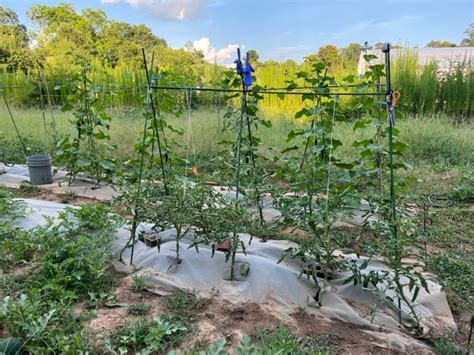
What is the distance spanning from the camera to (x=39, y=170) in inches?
157

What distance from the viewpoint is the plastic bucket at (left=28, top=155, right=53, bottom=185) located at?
156 inches

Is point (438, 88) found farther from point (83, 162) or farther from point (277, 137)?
point (83, 162)

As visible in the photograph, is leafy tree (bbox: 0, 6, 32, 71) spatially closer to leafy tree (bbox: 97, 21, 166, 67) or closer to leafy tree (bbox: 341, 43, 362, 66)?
leafy tree (bbox: 97, 21, 166, 67)

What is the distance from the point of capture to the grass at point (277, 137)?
524 centimetres

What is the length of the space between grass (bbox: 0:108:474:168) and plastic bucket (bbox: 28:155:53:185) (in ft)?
3.87

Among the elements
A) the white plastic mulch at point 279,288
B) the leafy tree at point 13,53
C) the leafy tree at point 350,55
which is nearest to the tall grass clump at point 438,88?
the leafy tree at point 350,55

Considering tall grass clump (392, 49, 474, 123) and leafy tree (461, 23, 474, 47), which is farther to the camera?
leafy tree (461, 23, 474, 47)

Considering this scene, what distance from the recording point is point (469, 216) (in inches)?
133

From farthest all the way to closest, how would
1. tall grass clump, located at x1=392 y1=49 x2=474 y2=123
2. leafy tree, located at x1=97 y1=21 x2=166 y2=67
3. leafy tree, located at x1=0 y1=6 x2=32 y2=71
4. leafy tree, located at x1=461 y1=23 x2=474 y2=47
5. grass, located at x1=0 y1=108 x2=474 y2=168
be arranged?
leafy tree, located at x1=97 y1=21 x2=166 y2=67
leafy tree, located at x1=0 y1=6 x2=32 y2=71
leafy tree, located at x1=461 y1=23 x2=474 y2=47
tall grass clump, located at x1=392 y1=49 x2=474 y2=123
grass, located at x1=0 y1=108 x2=474 y2=168

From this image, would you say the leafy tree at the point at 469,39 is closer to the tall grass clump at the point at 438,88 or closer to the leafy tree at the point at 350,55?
the leafy tree at the point at 350,55

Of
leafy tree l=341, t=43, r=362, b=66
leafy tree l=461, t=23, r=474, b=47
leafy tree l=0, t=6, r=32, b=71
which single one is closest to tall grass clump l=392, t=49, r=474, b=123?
leafy tree l=341, t=43, r=362, b=66

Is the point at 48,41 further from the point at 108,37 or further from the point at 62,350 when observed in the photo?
the point at 62,350

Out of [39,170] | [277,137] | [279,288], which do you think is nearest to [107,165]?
[39,170]

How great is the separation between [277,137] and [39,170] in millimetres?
3363
